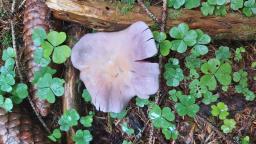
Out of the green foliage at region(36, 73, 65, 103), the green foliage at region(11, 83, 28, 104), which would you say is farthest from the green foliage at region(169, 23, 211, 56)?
the green foliage at region(11, 83, 28, 104)

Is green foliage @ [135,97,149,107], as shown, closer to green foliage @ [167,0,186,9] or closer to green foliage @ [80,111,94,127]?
green foliage @ [80,111,94,127]

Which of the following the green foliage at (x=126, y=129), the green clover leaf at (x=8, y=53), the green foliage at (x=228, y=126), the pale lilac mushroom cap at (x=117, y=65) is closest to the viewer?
the pale lilac mushroom cap at (x=117, y=65)

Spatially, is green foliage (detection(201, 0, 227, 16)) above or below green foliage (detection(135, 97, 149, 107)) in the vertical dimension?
above

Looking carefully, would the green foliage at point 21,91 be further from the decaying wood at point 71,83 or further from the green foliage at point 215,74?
the green foliage at point 215,74

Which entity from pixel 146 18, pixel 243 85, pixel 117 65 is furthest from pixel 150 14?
pixel 243 85

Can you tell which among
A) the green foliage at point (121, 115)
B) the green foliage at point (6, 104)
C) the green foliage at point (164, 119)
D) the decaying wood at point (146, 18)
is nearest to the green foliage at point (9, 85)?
the green foliage at point (6, 104)

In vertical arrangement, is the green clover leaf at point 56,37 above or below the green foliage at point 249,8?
below

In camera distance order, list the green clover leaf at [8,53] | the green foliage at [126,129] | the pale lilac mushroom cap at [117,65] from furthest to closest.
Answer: the green clover leaf at [8,53], the green foliage at [126,129], the pale lilac mushroom cap at [117,65]
